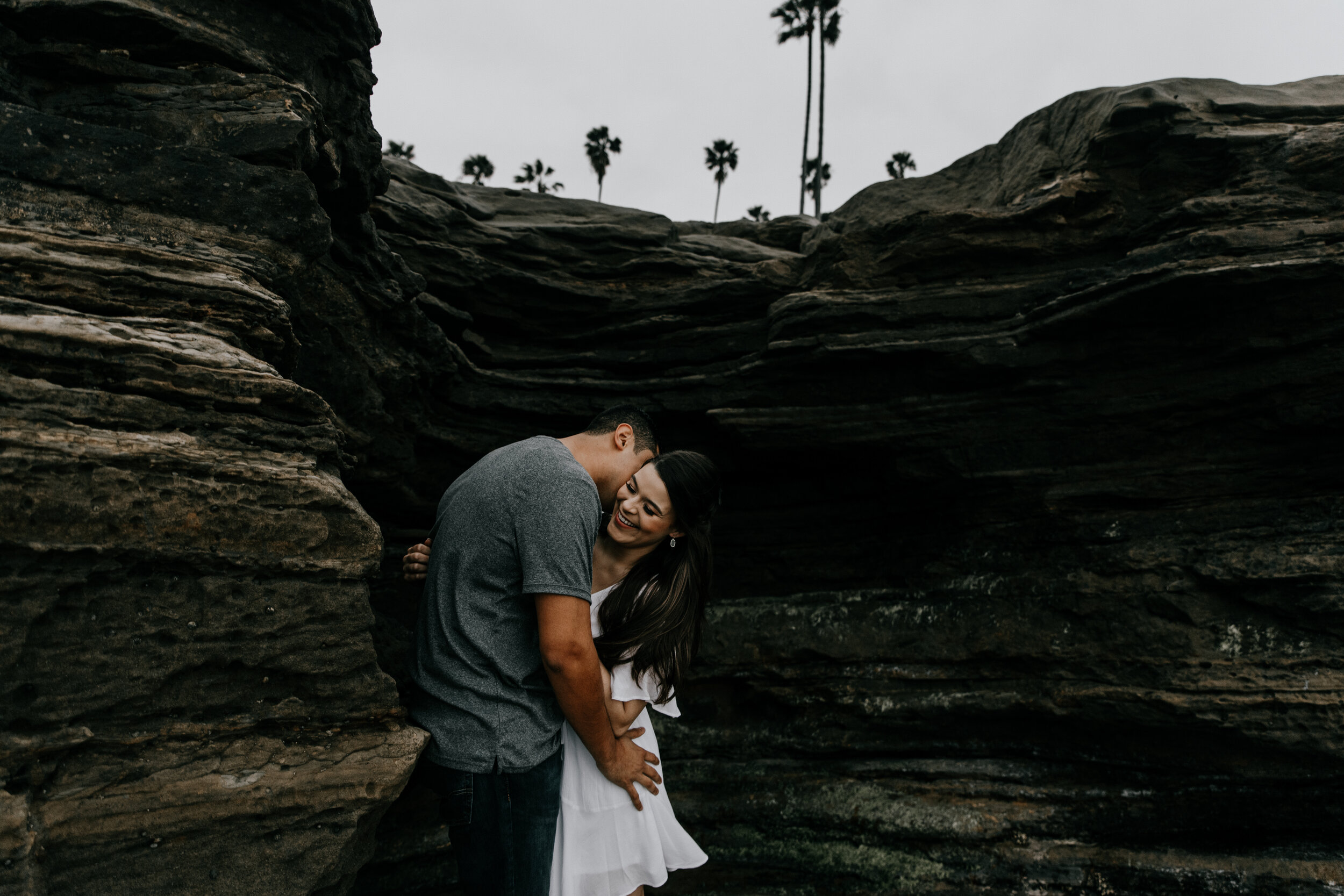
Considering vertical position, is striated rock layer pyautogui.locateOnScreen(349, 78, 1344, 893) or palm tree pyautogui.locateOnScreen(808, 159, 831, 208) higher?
palm tree pyautogui.locateOnScreen(808, 159, 831, 208)

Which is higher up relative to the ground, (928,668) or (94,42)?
(94,42)

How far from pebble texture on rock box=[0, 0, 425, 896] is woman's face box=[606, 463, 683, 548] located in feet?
3.73

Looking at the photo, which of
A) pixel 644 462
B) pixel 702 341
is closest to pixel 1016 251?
pixel 702 341

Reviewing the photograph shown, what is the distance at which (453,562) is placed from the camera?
318 centimetres

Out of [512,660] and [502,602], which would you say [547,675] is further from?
[502,602]

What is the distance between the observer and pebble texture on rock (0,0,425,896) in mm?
2553

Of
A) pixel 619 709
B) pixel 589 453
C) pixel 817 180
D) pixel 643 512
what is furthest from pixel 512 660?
pixel 817 180

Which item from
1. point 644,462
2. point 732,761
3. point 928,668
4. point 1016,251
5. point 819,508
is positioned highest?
point 1016,251

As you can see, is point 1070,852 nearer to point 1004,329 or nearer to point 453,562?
point 1004,329

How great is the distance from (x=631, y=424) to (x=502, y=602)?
1.26 meters

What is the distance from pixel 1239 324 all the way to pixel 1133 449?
4.00 feet

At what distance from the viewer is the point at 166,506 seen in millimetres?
2719

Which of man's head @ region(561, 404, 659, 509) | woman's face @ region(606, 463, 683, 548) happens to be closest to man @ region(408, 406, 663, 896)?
woman's face @ region(606, 463, 683, 548)

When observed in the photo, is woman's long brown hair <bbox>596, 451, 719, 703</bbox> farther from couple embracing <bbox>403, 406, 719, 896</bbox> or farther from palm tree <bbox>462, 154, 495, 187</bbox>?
palm tree <bbox>462, 154, 495, 187</bbox>
